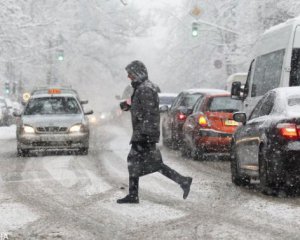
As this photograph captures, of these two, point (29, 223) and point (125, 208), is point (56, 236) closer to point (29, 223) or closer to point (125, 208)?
point (29, 223)

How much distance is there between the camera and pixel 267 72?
17938 mm

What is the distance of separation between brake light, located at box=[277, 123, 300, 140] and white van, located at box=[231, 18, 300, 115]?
15.7 ft

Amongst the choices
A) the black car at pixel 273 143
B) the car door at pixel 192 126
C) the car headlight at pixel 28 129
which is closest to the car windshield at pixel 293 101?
the black car at pixel 273 143

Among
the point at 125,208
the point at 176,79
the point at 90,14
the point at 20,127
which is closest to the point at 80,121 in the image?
the point at 20,127

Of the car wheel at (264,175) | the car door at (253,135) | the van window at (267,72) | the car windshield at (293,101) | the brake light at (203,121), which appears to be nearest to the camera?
the car wheel at (264,175)

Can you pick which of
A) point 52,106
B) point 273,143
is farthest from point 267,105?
point 52,106

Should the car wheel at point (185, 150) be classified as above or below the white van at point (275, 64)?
below

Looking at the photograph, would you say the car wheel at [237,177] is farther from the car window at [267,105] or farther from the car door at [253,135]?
the car window at [267,105]

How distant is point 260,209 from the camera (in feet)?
33.6

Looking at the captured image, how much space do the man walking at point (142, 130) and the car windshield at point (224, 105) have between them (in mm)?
8675

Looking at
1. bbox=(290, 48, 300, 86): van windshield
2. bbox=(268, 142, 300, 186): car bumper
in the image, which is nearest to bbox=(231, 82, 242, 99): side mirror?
bbox=(290, 48, 300, 86): van windshield

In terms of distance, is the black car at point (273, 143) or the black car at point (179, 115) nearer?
the black car at point (273, 143)

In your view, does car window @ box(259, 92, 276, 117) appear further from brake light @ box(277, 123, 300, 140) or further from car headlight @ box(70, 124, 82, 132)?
car headlight @ box(70, 124, 82, 132)

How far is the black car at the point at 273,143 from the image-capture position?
37.4ft
